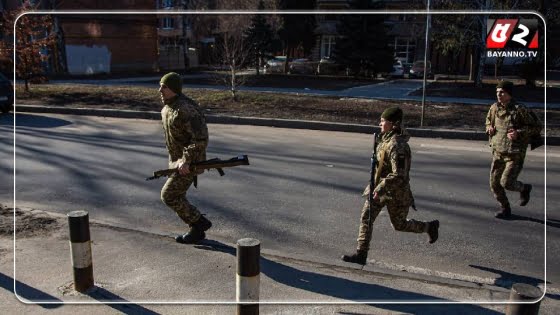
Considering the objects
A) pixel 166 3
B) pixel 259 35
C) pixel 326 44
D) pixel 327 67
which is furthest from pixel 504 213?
pixel 326 44

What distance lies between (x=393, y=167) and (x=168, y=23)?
4846 centimetres

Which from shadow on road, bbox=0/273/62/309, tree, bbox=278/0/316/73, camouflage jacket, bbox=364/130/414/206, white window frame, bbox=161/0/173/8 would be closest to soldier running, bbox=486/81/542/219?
camouflage jacket, bbox=364/130/414/206

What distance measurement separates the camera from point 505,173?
19.7 feet

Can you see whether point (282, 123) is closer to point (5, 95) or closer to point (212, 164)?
point (5, 95)

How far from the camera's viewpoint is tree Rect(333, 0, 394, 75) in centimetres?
2986

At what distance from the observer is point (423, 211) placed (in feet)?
20.8

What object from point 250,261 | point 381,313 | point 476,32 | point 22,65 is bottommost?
point 381,313

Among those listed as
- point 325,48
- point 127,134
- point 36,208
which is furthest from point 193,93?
point 325,48

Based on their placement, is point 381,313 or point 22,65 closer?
point 381,313

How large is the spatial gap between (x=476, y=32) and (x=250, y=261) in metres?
21.9

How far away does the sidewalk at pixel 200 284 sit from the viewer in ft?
12.4

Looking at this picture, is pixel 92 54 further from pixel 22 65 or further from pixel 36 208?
pixel 36 208

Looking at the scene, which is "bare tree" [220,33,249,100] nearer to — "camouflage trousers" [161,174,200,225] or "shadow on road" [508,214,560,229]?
"shadow on road" [508,214,560,229]

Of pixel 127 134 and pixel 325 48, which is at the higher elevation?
pixel 325 48
